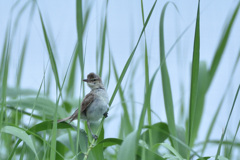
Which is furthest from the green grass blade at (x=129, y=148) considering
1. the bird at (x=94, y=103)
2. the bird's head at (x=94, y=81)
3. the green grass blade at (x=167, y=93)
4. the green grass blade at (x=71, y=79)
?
Result: the green grass blade at (x=71, y=79)

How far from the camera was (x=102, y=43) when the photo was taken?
233 cm

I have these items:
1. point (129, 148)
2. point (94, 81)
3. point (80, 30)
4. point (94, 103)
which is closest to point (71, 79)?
point (94, 81)

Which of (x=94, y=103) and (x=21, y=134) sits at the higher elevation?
(x=94, y=103)

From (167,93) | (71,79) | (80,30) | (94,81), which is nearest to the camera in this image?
(80,30)

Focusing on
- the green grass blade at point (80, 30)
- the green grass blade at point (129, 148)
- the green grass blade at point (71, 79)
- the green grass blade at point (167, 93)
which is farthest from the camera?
the green grass blade at point (71, 79)

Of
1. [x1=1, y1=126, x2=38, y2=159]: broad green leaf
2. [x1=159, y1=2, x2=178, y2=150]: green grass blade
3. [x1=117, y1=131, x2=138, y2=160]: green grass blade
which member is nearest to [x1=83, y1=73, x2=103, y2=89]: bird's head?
[x1=159, y1=2, x2=178, y2=150]: green grass blade

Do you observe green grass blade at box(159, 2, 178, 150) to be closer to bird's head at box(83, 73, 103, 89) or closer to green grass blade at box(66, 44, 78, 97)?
bird's head at box(83, 73, 103, 89)

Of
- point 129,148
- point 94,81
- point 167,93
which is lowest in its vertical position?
point 129,148

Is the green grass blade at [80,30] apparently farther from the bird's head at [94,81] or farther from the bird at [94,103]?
the bird's head at [94,81]

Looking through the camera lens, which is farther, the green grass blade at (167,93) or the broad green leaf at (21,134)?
the green grass blade at (167,93)

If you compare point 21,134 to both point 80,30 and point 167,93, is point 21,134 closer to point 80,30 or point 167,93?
point 80,30

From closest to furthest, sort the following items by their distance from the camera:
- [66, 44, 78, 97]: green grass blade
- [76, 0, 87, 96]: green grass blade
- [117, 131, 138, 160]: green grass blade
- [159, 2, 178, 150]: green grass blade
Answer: [117, 131, 138, 160]: green grass blade < [76, 0, 87, 96]: green grass blade < [159, 2, 178, 150]: green grass blade < [66, 44, 78, 97]: green grass blade

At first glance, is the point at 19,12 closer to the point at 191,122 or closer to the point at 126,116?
the point at 126,116

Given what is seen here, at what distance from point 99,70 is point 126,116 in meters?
0.76
